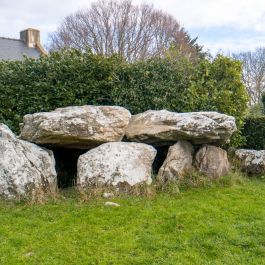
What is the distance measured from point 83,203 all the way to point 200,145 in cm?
308

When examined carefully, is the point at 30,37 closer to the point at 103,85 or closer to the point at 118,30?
the point at 118,30

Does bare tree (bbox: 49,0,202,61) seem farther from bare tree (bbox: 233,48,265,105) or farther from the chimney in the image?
bare tree (bbox: 233,48,265,105)

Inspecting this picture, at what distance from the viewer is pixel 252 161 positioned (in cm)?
833

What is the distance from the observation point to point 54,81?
25.9 feet

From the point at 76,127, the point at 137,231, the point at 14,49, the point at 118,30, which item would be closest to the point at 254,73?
the point at 118,30

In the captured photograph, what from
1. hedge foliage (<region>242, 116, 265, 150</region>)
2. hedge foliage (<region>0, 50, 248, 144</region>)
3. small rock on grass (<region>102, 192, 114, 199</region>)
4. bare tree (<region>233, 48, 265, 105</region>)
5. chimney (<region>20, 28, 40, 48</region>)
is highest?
chimney (<region>20, 28, 40, 48</region>)

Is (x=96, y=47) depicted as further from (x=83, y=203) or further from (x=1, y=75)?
(x=83, y=203)

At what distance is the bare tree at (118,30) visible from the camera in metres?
24.6

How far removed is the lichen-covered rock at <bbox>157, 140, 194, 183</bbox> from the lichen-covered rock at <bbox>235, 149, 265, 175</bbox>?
195 centimetres

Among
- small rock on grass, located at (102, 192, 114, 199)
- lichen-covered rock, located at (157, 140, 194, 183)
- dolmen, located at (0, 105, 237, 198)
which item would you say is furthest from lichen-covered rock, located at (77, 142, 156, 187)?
lichen-covered rock, located at (157, 140, 194, 183)

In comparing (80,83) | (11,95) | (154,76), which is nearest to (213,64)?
(154,76)

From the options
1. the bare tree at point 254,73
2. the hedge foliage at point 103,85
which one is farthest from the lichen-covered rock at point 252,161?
the bare tree at point 254,73

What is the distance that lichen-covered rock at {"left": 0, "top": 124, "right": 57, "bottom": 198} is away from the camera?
18.5ft

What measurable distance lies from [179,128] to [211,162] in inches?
41.8
